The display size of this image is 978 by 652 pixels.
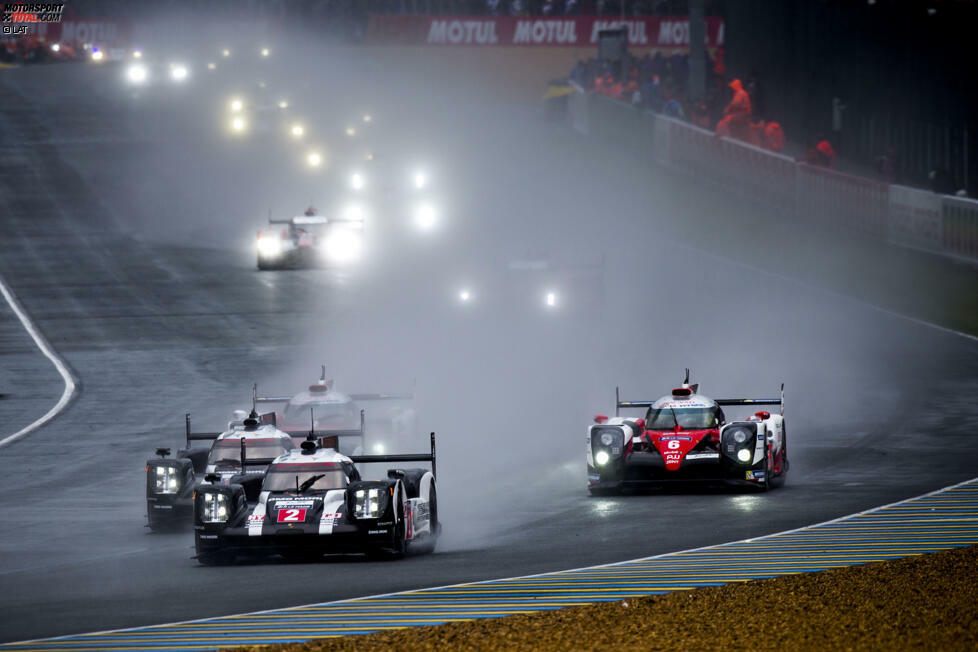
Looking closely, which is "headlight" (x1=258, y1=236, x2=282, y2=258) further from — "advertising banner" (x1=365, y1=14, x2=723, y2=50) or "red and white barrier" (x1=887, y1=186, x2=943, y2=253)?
"advertising banner" (x1=365, y1=14, x2=723, y2=50)

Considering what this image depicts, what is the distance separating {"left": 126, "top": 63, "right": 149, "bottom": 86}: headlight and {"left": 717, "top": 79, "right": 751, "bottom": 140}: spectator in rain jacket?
43.1 m

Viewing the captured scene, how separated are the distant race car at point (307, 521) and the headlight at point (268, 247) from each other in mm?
31851

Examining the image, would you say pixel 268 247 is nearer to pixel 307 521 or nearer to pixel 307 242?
pixel 307 242

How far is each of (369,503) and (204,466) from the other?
5494 millimetres

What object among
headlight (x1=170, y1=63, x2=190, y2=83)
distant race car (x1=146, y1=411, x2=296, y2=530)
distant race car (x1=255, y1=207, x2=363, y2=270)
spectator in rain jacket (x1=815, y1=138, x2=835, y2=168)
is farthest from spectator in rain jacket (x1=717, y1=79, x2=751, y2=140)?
headlight (x1=170, y1=63, x2=190, y2=83)

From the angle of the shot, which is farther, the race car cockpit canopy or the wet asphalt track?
the race car cockpit canopy

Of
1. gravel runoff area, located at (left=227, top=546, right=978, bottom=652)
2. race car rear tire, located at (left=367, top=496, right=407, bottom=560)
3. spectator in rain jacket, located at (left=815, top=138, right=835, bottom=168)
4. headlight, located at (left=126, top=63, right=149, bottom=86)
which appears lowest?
gravel runoff area, located at (left=227, top=546, right=978, bottom=652)

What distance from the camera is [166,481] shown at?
22.4 meters

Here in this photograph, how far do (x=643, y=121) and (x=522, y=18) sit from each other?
30.0m

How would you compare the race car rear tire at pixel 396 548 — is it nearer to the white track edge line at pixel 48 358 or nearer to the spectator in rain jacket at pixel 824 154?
the white track edge line at pixel 48 358

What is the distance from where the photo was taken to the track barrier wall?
1656 inches

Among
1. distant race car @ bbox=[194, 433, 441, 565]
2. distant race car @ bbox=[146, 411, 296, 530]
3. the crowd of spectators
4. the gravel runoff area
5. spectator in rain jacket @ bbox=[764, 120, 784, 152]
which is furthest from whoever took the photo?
the crowd of spectators

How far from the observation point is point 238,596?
17.1 metres

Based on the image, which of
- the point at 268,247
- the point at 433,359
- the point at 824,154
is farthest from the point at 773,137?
the point at 433,359
